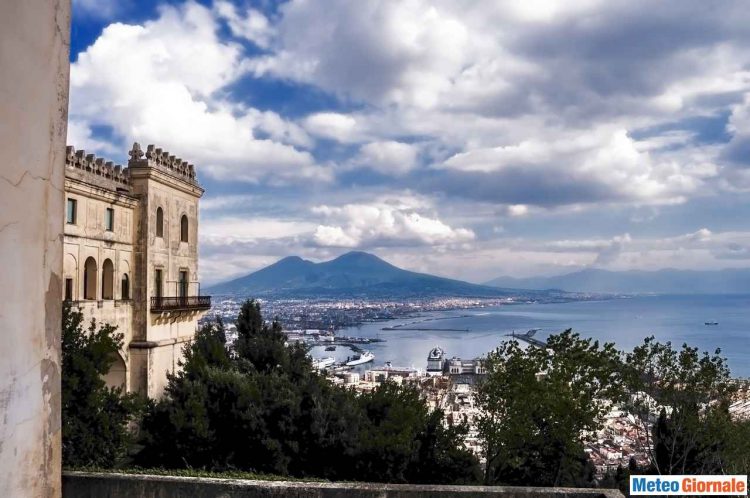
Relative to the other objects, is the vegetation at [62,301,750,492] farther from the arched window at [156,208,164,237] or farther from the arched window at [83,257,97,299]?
the arched window at [156,208,164,237]

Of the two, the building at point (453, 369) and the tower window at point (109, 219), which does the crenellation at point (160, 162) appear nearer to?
the tower window at point (109, 219)

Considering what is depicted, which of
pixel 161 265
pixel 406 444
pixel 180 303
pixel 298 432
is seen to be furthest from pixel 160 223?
pixel 406 444

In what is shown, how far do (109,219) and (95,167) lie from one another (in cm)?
186

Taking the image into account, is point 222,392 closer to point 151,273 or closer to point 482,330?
point 151,273

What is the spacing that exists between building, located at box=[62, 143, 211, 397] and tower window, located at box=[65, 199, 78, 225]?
0.03 meters

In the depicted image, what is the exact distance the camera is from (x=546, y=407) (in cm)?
1659

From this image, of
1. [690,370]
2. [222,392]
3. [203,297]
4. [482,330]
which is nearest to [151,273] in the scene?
[203,297]

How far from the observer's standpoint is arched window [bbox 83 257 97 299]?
66.3 ft

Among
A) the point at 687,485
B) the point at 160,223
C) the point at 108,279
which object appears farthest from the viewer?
the point at 160,223

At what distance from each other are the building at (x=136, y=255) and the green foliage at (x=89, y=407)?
5964 millimetres

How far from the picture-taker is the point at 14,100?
3.55 m

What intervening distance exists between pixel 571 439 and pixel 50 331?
15.3 m

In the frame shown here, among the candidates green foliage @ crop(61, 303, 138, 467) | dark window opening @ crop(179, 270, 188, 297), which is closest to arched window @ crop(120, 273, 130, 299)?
dark window opening @ crop(179, 270, 188, 297)

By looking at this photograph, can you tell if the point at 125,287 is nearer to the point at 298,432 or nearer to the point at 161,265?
the point at 161,265
